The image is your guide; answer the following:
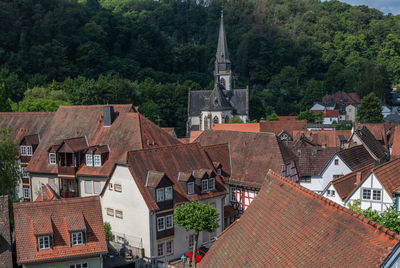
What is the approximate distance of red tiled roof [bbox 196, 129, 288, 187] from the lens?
33969 millimetres

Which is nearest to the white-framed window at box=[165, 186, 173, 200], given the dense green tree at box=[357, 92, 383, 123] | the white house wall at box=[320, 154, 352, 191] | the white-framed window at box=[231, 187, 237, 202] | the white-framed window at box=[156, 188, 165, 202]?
the white-framed window at box=[156, 188, 165, 202]

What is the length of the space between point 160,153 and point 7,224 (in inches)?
432

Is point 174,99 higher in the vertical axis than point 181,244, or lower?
higher

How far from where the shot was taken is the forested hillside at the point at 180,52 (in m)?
87.6

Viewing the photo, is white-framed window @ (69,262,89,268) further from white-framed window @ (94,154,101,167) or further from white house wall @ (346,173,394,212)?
white house wall @ (346,173,394,212)

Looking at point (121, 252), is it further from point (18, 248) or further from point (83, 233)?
point (18, 248)

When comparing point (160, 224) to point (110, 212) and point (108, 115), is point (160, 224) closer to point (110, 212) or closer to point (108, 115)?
point (110, 212)

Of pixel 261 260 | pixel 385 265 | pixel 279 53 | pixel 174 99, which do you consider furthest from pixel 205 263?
pixel 279 53

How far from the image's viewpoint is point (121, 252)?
92.6 feet

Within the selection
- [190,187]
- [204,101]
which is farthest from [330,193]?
[204,101]

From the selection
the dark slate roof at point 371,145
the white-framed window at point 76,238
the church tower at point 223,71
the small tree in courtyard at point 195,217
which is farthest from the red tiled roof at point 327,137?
the church tower at point 223,71

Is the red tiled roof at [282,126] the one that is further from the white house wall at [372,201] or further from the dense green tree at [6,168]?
the dense green tree at [6,168]

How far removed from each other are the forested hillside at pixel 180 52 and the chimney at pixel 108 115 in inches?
642

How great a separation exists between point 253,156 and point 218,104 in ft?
143
